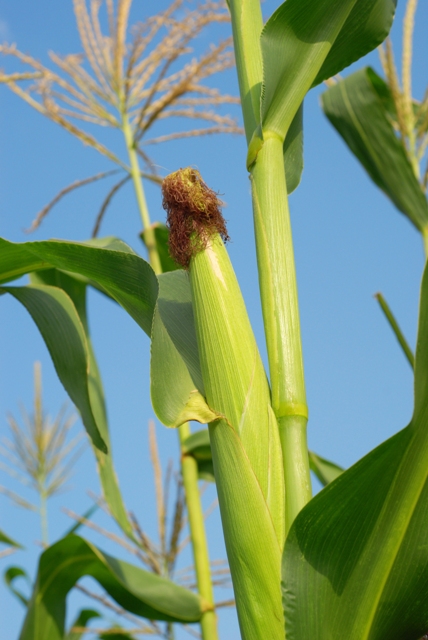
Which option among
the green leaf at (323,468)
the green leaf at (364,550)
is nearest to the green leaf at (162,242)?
the green leaf at (323,468)

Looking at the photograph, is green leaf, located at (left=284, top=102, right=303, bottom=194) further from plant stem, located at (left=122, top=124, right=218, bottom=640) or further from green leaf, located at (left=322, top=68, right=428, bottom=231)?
green leaf, located at (left=322, top=68, right=428, bottom=231)

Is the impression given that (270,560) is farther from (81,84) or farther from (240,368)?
(81,84)

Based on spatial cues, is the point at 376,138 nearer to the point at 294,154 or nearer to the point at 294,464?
the point at 294,154

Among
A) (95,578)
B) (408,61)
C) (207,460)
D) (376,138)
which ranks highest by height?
(408,61)

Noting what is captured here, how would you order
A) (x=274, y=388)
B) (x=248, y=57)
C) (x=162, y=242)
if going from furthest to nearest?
(x=162, y=242)
(x=248, y=57)
(x=274, y=388)

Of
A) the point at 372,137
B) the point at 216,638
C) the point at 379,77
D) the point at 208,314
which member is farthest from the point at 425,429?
the point at 379,77

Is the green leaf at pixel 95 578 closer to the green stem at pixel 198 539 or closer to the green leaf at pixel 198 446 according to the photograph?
the green stem at pixel 198 539

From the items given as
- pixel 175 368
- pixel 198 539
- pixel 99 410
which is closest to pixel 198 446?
pixel 198 539
